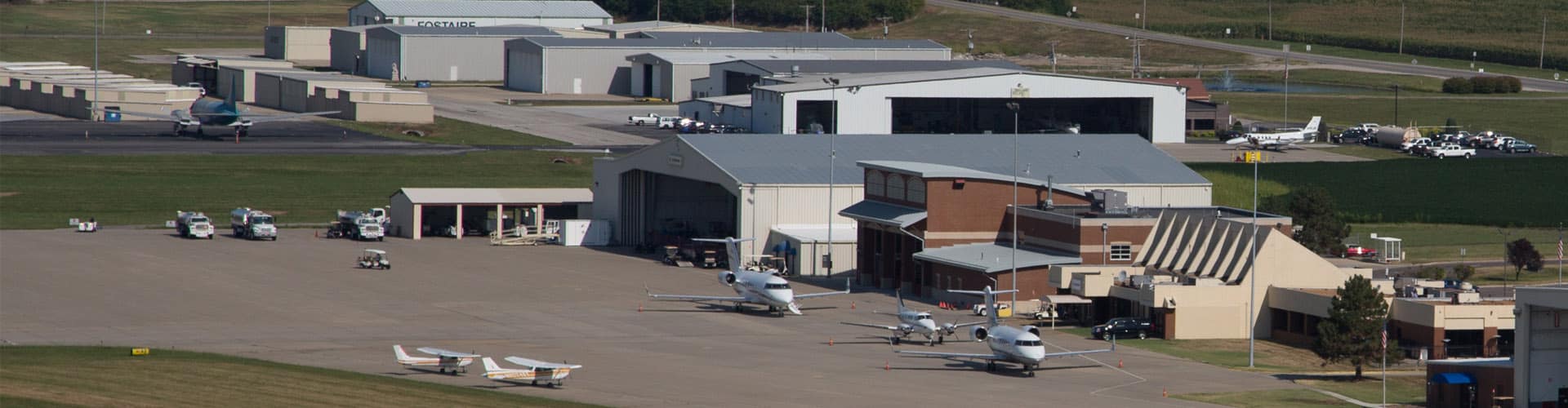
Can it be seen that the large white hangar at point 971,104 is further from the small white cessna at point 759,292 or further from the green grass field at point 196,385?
the green grass field at point 196,385

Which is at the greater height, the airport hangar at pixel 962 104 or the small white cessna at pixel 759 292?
the airport hangar at pixel 962 104

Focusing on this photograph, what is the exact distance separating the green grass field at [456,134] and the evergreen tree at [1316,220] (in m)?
66.1

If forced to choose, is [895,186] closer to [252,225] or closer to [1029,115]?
[252,225]

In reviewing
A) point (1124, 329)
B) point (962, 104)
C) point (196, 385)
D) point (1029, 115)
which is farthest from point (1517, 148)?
point (196, 385)

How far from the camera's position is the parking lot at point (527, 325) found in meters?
64.2

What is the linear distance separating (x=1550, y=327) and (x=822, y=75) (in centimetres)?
11572

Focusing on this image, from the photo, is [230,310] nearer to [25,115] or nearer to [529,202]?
[529,202]

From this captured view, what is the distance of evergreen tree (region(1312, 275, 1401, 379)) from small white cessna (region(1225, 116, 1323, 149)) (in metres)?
85.8

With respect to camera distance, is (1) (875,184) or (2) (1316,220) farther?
(2) (1316,220)

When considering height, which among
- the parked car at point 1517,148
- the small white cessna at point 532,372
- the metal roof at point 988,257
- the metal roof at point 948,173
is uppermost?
the parked car at point 1517,148

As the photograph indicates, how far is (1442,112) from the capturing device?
190 m

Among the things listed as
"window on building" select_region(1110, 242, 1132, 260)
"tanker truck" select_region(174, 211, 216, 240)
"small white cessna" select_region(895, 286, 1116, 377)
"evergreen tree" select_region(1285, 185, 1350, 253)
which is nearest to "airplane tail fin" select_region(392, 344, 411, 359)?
"small white cessna" select_region(895, 286, 1116, 377)

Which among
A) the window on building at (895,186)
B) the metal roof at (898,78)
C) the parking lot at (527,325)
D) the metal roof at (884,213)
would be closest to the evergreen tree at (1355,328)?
the parking lot at (527,325)

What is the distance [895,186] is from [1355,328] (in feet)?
100
